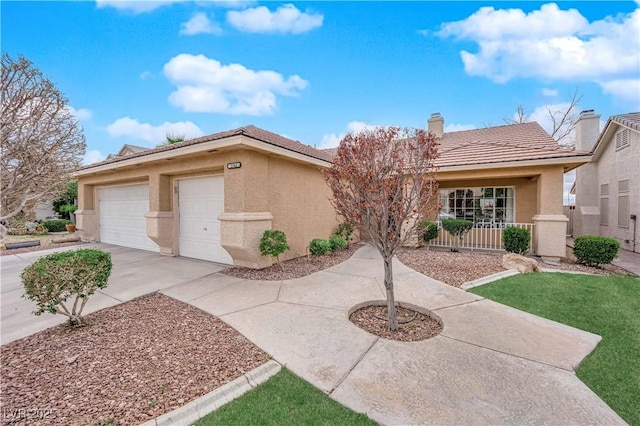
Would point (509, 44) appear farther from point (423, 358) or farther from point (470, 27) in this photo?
point (423, 358)

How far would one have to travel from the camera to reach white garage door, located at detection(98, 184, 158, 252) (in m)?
10.5

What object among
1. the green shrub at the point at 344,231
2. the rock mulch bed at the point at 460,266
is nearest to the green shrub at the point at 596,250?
the rock mulch bed at the point at 460,266

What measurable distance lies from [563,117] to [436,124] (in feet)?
49.6

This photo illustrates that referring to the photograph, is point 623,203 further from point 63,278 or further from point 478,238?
point 63,278

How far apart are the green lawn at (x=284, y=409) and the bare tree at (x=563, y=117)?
27064mm

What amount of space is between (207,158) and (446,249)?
8689 millimetres

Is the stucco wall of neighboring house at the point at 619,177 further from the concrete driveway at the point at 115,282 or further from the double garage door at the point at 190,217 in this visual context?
the concrete driveway at the point at 115,282

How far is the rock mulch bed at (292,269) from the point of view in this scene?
675cm

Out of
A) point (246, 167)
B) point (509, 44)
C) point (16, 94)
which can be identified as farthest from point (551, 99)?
point (16, 94)

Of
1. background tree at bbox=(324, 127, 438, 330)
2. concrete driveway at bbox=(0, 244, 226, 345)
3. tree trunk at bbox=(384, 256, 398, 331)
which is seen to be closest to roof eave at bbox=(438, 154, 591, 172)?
background tree at bbox=(324, 127, 438, 330)

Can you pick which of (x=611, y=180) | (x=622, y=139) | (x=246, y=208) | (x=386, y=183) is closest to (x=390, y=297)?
(x=386, y=183)

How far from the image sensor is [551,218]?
332 inches

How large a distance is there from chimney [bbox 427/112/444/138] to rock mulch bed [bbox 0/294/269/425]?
45.4 ft

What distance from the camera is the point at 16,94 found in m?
3.06
